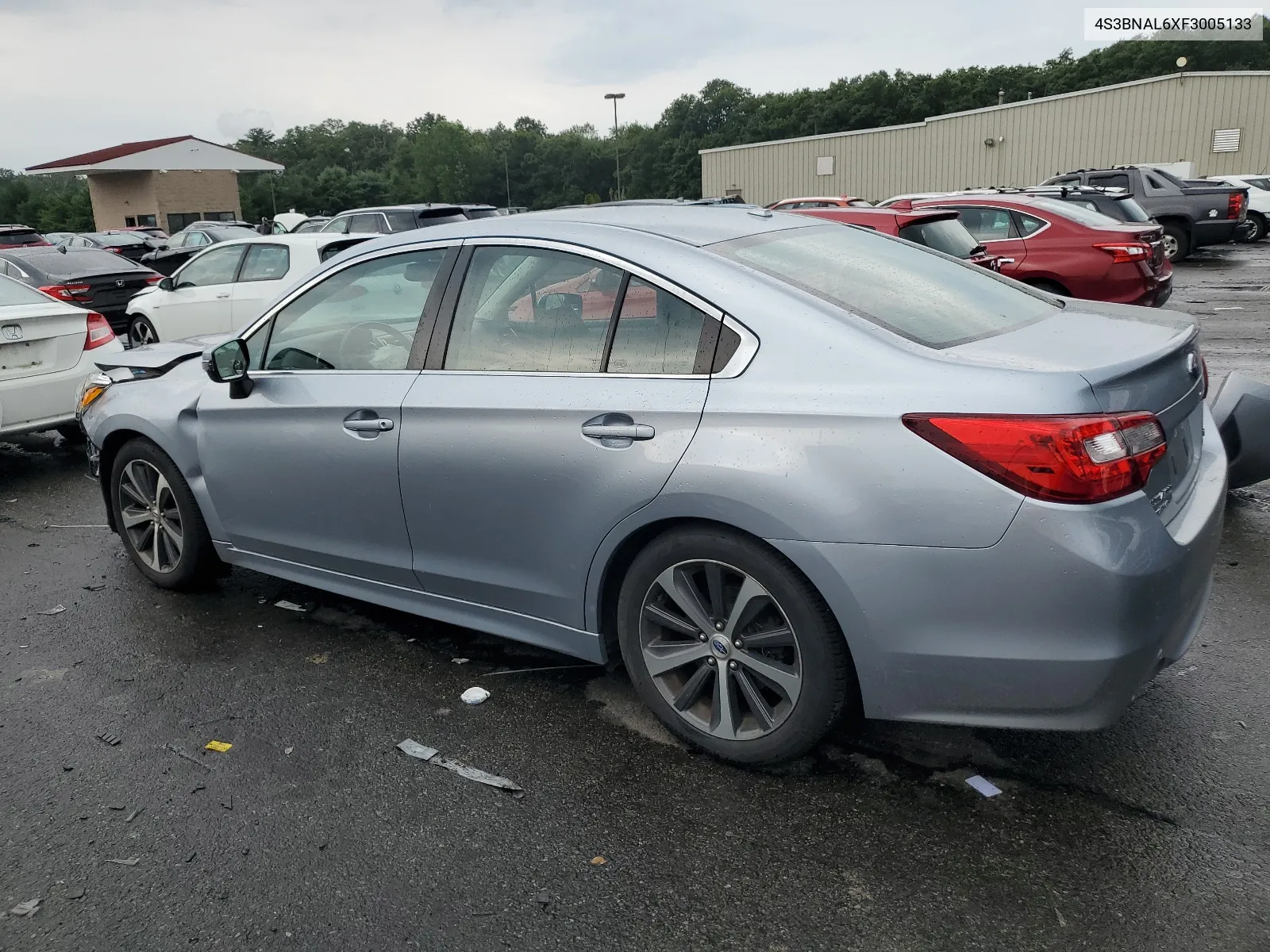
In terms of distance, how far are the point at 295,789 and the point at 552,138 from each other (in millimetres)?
130783

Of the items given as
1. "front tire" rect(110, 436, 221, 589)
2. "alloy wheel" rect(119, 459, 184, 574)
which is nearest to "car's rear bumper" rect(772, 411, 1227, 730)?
"front tire" rect(110, 436, 221, 589)

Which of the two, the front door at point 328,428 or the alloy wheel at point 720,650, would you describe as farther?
the front door at point 328,428

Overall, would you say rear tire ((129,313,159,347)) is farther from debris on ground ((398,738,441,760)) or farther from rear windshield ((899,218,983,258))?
debris on ground ((398,738,441,760))

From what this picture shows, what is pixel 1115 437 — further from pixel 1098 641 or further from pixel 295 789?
pixel 295 789

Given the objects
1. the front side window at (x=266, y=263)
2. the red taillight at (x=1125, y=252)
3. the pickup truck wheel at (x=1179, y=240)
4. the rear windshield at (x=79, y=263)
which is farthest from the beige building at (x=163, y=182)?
the red taillight at (x=1125, y=252)

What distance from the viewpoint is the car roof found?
3451 mm

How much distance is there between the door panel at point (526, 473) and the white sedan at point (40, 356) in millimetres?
4979

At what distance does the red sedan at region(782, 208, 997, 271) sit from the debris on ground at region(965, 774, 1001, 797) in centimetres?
649

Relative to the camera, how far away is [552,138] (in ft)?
415

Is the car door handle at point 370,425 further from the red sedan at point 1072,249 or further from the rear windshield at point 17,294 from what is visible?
the red sedan at point 1072,249

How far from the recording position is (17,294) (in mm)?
7809

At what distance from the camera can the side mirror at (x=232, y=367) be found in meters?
4.15

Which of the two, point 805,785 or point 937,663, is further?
point 805,785

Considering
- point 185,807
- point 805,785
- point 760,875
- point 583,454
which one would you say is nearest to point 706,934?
point 760,875
